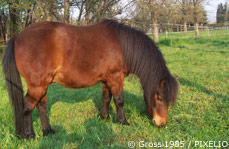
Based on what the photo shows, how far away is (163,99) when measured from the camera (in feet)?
9.97

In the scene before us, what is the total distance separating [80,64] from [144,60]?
1.15 metres

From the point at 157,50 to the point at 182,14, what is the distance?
806 inches

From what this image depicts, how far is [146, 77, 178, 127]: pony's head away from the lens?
115 inches

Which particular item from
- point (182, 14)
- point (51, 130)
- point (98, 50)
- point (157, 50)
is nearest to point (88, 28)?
point (98, 50)

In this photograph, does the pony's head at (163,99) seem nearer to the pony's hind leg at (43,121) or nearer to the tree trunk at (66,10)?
the pony's hind leg at (43,121)

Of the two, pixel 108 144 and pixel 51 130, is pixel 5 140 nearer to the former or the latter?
pixel 51 130

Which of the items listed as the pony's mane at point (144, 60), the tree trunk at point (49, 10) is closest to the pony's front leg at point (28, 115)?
the pony's mane at point (144, 60)

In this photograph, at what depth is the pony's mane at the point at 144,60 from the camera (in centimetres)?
306

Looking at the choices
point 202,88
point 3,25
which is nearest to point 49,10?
point 202,88

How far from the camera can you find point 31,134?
9.39 ft

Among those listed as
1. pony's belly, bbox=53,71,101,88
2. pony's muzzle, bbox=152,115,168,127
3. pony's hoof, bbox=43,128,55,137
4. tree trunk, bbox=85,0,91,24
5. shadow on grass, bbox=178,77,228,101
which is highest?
tree trunk, bbox=85,0,91,24

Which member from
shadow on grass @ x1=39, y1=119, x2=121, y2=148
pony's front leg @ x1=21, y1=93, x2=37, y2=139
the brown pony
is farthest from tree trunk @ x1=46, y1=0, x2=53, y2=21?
shadow on grass @ x1=39, y1=119, x2=121, y2=148

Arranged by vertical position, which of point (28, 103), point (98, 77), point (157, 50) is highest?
point (157, 50)

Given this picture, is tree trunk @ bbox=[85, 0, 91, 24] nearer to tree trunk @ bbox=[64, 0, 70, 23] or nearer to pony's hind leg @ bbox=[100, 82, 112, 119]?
tree trunk @ bbox=[64, 0, 70, 23]
